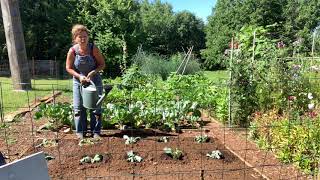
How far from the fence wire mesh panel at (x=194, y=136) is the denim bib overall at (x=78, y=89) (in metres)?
0.15

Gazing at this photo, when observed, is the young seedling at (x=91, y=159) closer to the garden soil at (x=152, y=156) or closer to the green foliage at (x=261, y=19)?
the garden soil at (x=152, y=156)

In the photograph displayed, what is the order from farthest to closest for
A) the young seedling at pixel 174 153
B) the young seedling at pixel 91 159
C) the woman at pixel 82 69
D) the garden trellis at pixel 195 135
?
the woman at pixel 82 69
the young seedling at pixel 174 153
the young seedling at pixel 91 159
the garden trellis at pixel 195 135

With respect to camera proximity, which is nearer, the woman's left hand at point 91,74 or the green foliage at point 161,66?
the woman's left hand at point 91,74

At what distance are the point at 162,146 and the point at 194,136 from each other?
693 millimetres

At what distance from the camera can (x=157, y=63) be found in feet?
41.9

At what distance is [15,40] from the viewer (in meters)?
9.60

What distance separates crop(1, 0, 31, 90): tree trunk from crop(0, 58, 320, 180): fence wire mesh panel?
2.91 m

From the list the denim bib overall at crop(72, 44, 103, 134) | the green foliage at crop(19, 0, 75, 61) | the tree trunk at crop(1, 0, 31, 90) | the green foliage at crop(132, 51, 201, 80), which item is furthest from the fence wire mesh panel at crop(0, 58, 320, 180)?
the green foliage at crop(19, 0, 75, 61)

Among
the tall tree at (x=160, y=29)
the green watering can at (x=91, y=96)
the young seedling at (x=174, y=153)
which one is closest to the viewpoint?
the young seedling at (x=174, y=153)

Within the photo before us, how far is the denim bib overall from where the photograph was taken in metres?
4.79

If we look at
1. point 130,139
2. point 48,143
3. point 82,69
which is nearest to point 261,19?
point 82,69

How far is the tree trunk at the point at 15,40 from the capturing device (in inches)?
372

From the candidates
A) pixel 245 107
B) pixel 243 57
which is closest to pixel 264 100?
pixel 245 107

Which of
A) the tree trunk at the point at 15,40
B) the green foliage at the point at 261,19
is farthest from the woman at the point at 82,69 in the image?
the green foliage at the point at 261,19
